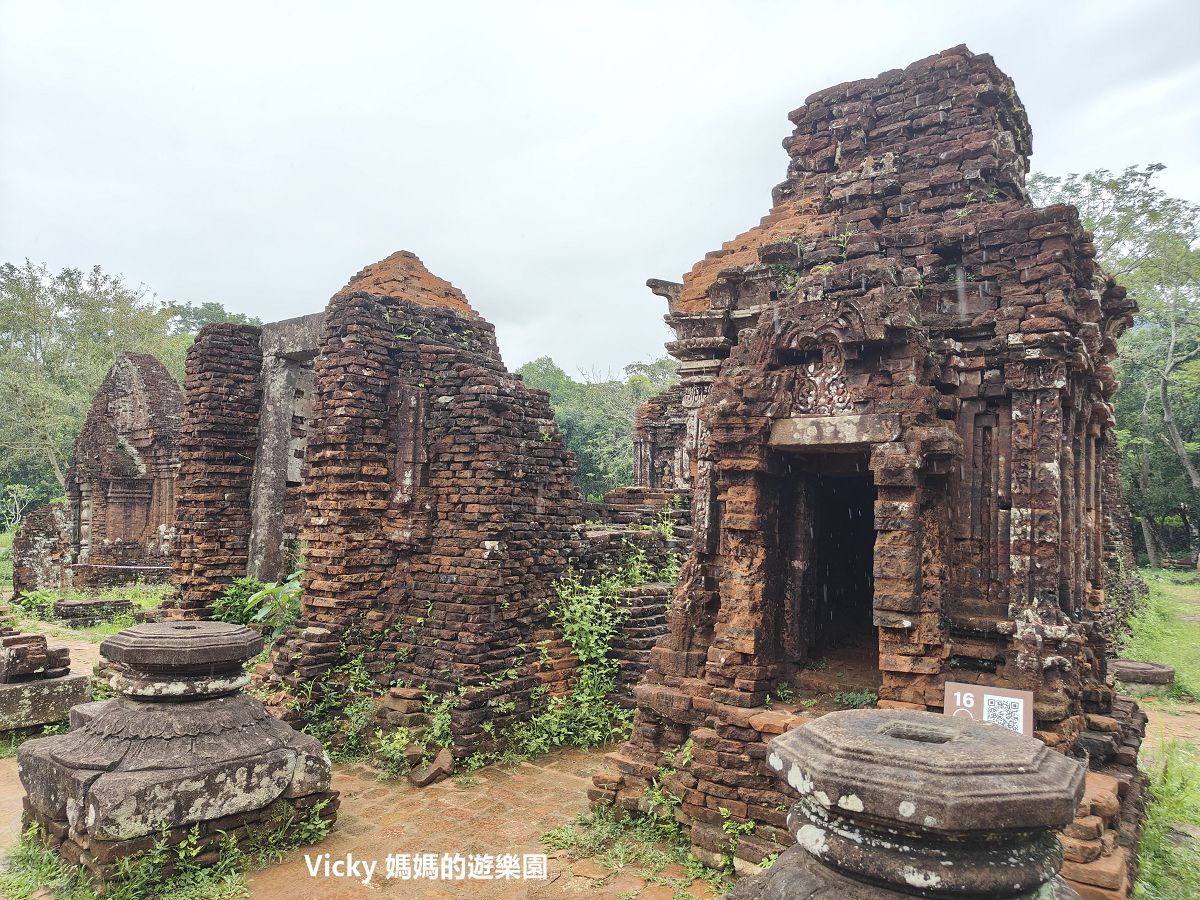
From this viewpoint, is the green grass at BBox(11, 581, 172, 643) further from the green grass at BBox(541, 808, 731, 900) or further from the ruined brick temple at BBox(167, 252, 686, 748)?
the green grass at BBox(541, 808, 731, 900)

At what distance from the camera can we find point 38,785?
5113mm

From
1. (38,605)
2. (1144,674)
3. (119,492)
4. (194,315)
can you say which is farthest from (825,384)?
(194,315)

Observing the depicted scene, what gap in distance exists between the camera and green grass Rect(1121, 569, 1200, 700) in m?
11.2

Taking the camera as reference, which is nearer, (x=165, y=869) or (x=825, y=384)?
(x=165, y=869)

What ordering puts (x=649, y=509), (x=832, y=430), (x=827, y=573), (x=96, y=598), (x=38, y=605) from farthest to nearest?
(x=96, y=598)
(x=38, y=605)
(x=649, y=509)
(x=827, y=573)
(x=832, y=430)

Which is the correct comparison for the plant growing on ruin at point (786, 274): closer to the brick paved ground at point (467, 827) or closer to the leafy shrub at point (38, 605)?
the brick paved ground at point (467, 827)

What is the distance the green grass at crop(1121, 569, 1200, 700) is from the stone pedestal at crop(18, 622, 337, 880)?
1149cm

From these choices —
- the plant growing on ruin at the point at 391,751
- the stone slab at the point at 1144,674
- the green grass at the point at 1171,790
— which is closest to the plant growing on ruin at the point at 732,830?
the green grass at the point at 1171,790

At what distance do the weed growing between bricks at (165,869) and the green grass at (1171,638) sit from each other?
11540 mm

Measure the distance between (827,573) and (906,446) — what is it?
85.0 inches

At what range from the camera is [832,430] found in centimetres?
524

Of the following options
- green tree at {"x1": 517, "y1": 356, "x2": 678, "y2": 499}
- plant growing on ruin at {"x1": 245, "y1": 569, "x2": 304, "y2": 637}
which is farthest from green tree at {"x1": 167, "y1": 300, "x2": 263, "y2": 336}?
plant growing on ruin at {"x1": 245, "y1": 569, "x2": 304, "y2": 637}

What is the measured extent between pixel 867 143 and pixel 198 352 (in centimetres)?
817

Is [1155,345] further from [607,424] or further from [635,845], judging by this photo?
[635,845]
